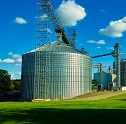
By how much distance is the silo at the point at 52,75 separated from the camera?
97688mm

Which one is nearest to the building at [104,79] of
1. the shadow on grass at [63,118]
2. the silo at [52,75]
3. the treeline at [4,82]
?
the silo at [52,75]

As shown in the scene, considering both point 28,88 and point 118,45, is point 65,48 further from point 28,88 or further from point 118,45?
→ point 118,45

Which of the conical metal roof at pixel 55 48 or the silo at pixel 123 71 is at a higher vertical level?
the conical metal roof at pixel 55 48

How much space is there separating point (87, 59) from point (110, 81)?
3647cm

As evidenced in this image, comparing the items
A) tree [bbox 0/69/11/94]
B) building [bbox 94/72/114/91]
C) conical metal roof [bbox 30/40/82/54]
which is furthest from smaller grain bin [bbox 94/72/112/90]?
tree [bbox 0/69/11/94]

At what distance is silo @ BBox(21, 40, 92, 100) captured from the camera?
97688 millimetres

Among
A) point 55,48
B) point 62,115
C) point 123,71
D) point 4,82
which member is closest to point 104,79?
point 123,71

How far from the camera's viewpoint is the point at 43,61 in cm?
9912

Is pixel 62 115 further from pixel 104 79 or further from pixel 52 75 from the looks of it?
pixel 104 79

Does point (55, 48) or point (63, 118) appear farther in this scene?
point (55, 48)

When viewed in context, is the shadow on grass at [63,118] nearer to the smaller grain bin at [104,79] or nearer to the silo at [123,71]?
the smaller grain bin at [104,79]

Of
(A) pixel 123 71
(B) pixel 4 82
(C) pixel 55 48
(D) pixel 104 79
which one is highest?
(C) pixel 55 48

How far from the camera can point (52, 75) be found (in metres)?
98.5

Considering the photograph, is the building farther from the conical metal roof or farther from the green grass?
the green grass
